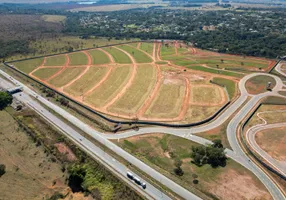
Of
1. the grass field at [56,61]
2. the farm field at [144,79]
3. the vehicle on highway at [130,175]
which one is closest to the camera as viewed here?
the vehicle on highway at [130,175]

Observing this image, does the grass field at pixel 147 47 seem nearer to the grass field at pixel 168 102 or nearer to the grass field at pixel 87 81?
the grass field at pixel 87 81

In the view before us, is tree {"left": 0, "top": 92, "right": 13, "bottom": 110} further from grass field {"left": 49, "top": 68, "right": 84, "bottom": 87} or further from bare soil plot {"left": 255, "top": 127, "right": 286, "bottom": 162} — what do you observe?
bare soil plot {"left": 255, "top": 127, "right": 286, "bottom": 162}

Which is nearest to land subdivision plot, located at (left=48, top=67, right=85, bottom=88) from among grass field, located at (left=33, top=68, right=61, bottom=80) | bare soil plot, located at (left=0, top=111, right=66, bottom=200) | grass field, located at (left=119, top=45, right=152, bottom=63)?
grass field, located at (left=33, top=68, right=61, bottom=80)

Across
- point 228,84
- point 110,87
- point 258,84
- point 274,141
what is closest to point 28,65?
point 110,87

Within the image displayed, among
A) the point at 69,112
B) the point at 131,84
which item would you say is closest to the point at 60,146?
the point at 69,112

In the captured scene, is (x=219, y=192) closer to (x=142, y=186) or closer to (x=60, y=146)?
(x=142, y=186)

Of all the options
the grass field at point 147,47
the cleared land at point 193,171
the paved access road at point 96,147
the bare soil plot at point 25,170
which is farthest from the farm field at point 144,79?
the bare soil plot at point 25,170

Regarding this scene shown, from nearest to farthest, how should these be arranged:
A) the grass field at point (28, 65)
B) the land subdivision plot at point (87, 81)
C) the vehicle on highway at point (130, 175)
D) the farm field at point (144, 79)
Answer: the vehicle on highway at point (130, 175) → the farm field at point (144, 79) → the land subdivision plot at point (87, 81) → the grass field at point (28, 65)
